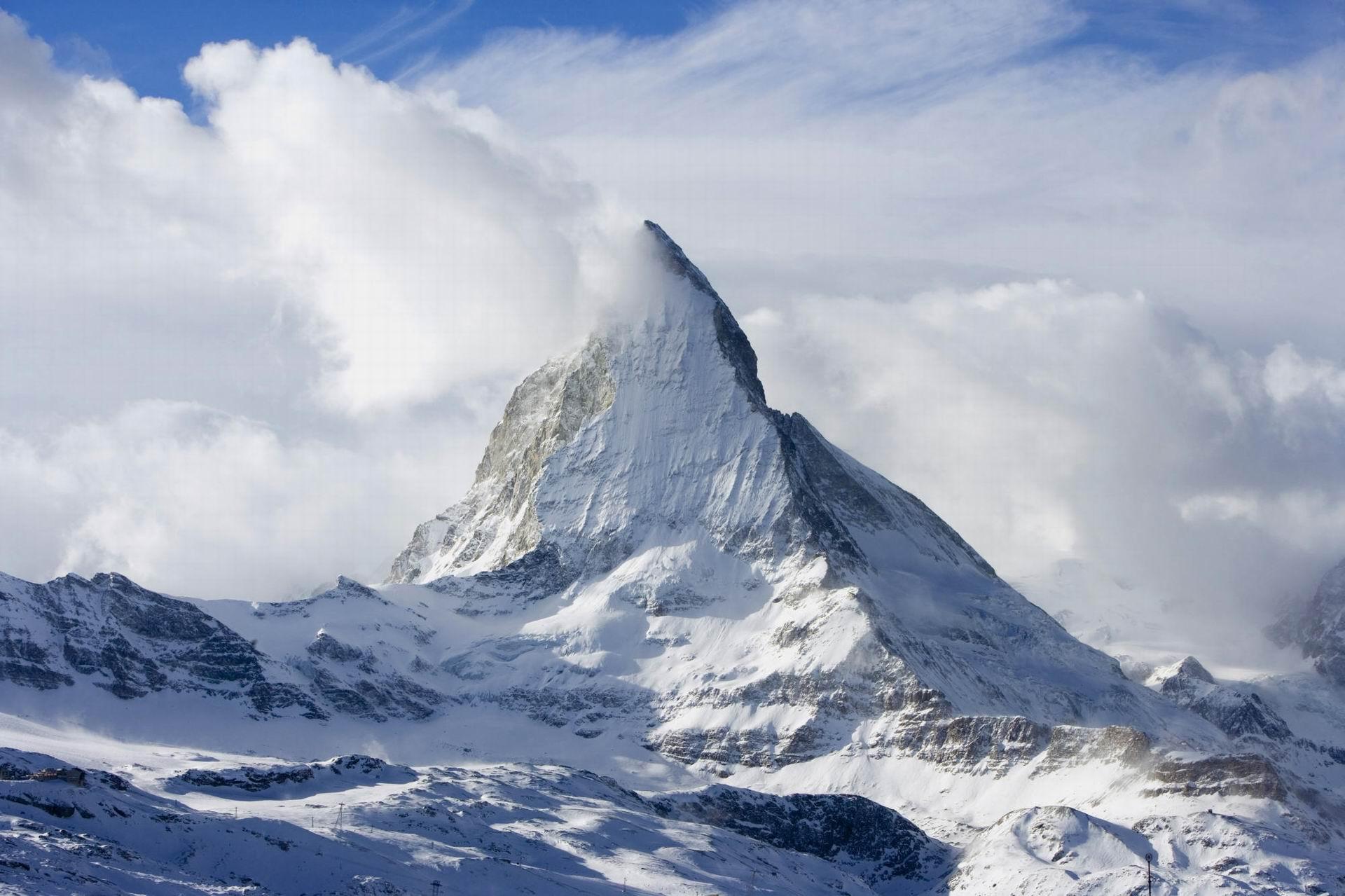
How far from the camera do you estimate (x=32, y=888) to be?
164625 millimetres

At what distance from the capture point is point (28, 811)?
195 meters

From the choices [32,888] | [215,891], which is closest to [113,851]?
[215,891]

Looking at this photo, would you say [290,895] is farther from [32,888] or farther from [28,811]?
[32,888]

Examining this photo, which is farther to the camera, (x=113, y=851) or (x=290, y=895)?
(x=290, y=895)

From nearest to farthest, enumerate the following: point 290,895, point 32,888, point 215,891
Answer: point 32,888
point 215,891
point 290,895

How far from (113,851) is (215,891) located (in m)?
11.3

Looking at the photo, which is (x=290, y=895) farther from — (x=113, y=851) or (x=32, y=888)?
(x=32, y=888)

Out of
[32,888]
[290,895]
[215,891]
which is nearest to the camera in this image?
[32,888]

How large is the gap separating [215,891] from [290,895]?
55.7ft

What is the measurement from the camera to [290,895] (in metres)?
200

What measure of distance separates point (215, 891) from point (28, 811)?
23.7m

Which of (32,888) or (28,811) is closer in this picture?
(32,888)

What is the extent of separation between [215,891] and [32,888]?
22.2m

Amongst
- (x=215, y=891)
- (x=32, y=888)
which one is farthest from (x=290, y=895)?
(x=32, y=888)
